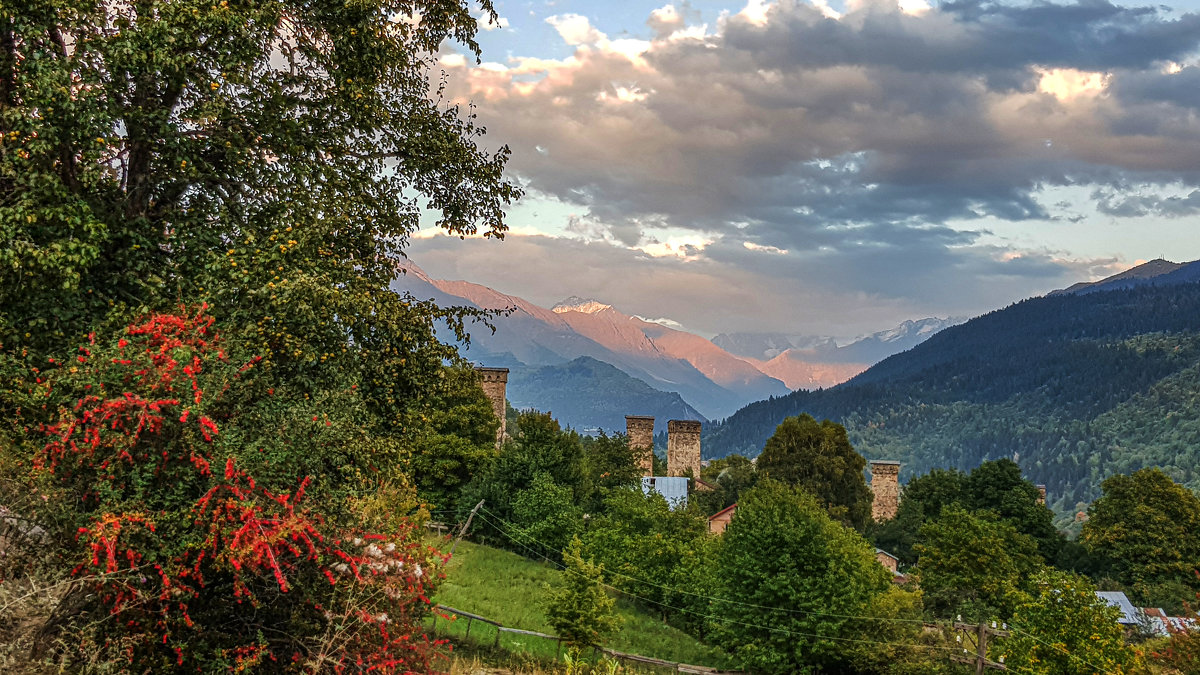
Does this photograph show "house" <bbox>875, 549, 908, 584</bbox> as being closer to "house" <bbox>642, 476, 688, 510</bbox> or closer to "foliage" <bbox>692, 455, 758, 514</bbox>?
"foliage" <bbox>692, 455, 758, 514</bbox>

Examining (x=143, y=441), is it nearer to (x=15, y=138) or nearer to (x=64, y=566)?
(x=64, y=566)

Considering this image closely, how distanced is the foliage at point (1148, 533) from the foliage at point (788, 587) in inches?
977

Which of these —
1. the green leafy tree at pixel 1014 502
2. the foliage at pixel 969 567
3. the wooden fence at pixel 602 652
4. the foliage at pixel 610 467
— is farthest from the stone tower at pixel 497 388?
the green leafy tree at pixel 1014 502

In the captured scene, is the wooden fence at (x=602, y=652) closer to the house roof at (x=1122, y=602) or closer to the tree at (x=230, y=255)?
the tree at (x=230, y=255)

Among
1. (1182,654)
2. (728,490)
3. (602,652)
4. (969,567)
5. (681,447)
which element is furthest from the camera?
(728,490)

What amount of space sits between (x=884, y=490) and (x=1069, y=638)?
3550cm

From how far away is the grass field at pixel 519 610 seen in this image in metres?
22.9

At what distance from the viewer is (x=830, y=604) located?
2897cm

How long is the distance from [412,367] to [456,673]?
4.21 m

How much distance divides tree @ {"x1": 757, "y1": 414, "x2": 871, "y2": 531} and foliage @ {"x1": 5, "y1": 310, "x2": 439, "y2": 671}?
48.8 m

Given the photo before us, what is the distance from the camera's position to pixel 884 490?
5984cm

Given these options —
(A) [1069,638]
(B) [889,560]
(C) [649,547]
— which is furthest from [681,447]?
(A) [1069,638]

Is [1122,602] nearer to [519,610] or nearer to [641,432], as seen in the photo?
[641,432]

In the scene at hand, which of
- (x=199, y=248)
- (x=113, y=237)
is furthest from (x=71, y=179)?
(x=199, y=248)
